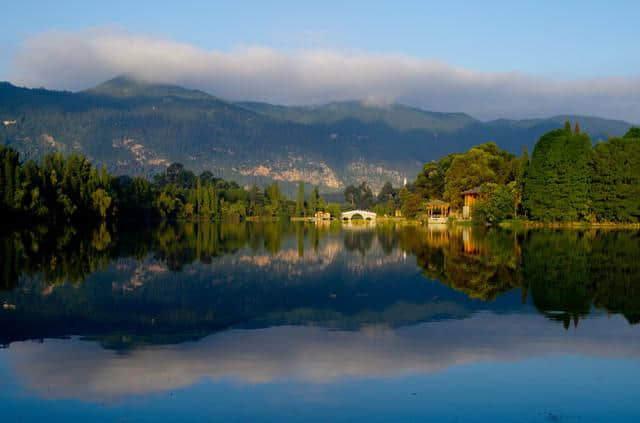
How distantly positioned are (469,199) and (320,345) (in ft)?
258

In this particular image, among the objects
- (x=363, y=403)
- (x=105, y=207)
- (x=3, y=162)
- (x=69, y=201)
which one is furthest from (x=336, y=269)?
(x=105, y=207)

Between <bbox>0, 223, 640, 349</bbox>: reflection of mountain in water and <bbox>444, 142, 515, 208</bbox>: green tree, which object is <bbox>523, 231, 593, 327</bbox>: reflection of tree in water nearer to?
<bbox>0, 223, 640, 349</bbox>: reflection of mountain in water

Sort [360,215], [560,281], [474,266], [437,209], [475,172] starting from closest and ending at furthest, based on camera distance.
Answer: [560,281]
[474,266]
[475,172]
[437,209]
[360,215]

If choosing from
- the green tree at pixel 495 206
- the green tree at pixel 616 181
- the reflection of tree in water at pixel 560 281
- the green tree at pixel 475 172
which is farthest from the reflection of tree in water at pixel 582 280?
the green tree at pixel 475 172

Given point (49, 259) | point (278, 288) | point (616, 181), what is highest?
point (616, 181)

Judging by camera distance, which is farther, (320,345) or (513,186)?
(513,186)

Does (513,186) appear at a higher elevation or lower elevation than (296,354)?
higher

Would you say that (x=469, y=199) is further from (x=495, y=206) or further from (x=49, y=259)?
(x=49, y=259)

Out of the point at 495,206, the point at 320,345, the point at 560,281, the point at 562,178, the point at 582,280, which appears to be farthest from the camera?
the point at 495,206

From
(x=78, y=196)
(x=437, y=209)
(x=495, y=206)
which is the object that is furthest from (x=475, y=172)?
(x=78, y=196)

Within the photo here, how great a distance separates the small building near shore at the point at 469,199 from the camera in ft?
282

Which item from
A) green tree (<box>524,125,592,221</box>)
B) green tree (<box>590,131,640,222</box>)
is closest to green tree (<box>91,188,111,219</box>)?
green tree (<box>524,125,592,221</box>)

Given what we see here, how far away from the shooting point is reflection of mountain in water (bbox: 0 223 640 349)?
1619cm

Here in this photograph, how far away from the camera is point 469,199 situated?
3526 inches
